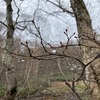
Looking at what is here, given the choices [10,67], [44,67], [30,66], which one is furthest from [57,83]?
[10,67]

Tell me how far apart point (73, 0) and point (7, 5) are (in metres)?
4.05

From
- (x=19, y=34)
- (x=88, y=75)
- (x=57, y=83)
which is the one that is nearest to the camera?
(x=88, y=75)

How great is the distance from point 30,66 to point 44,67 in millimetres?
1420

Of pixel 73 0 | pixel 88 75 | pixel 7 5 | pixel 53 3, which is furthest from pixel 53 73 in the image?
pixel 88 75

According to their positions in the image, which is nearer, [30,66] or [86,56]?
[86,56]

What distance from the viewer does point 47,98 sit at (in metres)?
11.4

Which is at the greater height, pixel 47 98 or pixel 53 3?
pixel 53 3

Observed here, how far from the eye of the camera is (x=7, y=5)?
8.16 m

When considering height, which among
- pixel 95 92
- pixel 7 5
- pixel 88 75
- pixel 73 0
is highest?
pixel 7 5

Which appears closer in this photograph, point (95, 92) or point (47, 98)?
point (95, 92)

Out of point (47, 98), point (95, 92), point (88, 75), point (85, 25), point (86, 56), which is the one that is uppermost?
point (85, 25)

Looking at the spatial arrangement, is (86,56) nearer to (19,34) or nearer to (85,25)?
(85,25)

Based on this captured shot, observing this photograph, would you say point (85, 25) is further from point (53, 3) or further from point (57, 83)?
point (57, 83)

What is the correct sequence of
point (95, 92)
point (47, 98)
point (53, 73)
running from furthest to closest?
point (53, 73)
point (47, 98)
point (95, 92)
